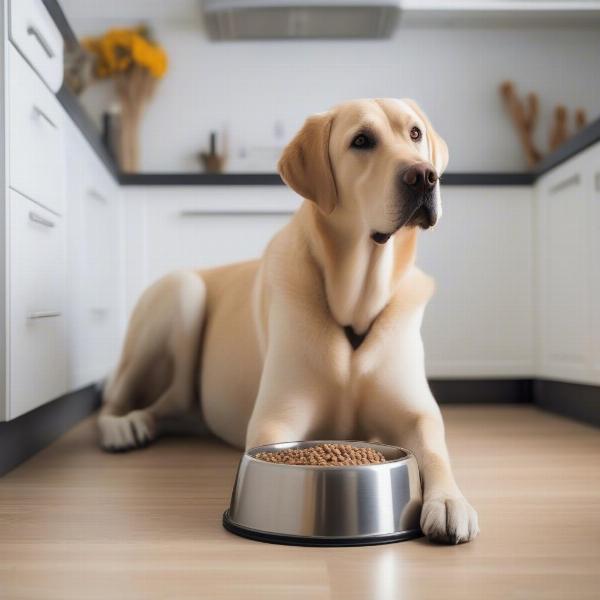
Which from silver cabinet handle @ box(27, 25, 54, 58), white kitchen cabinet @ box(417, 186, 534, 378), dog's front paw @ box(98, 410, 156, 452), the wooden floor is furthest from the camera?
white kitchen cabinet @ box(417, 186, 534, 378)

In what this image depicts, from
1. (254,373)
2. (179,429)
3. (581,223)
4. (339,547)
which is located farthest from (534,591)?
(581,223)

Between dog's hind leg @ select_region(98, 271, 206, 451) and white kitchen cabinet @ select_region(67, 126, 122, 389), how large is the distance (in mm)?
242

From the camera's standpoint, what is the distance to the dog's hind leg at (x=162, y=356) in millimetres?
2389

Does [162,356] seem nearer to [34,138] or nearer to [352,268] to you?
[34,138]

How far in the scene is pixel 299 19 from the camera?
4051 millimetres

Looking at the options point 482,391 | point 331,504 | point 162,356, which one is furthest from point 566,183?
point 331,504

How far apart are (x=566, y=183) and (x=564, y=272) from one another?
340 mm

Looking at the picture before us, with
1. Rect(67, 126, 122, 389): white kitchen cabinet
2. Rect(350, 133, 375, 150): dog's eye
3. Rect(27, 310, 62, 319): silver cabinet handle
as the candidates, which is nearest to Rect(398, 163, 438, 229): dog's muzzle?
Rect(350, 133, 375, 150): dog's eye

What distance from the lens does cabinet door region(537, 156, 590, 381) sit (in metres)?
2.94

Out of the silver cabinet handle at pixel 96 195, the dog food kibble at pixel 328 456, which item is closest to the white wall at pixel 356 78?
the silver cabinet handle at pixel 96 195

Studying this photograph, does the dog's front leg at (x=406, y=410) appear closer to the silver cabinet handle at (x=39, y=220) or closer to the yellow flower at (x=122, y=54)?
the silver cabinet handle at (x=39, y=220)

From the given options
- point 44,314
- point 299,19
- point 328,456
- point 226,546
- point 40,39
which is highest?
point 299,19

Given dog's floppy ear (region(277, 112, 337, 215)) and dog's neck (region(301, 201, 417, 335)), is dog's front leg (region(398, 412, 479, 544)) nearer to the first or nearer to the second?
dog's neck (region(301, 201, 417, 335))

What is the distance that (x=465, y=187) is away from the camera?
11.8ft
